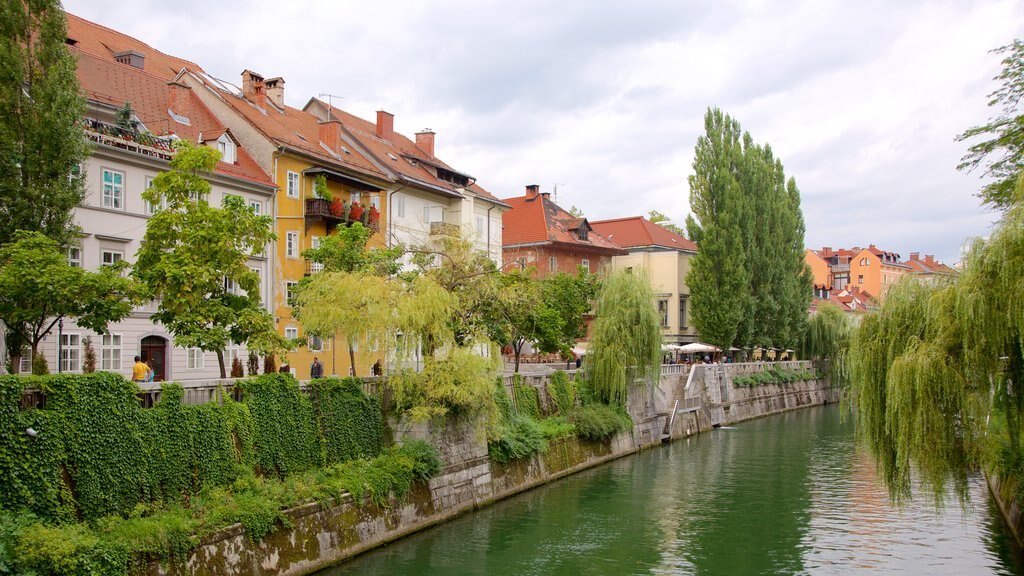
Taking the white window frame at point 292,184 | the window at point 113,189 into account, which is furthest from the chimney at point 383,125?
the window at point 113,189

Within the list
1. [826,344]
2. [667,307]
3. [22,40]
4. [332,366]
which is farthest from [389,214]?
[826,344]

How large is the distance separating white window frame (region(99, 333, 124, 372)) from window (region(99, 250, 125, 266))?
88.2 inches

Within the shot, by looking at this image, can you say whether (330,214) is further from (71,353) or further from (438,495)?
(438,495)

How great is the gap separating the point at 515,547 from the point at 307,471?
4.85 m

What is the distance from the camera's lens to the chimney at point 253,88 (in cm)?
3750

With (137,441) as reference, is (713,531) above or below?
below

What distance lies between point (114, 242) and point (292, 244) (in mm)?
7601

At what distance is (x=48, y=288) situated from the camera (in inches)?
655

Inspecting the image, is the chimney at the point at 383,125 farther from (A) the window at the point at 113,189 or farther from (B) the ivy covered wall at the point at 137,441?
(B) the ivy covered wall at the point at 137,441

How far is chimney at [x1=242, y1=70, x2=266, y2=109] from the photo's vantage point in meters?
37.5

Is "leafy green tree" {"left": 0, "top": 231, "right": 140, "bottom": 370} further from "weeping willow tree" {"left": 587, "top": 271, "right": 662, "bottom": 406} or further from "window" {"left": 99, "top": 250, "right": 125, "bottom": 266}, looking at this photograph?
"weeping willow tree" {"left": 587, "top": 271, "right": 662, "bottom": 406}

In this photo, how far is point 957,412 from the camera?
14141 millimetres

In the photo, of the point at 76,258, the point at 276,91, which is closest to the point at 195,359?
the point at 76,258

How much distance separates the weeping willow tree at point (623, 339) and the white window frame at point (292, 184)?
41.5 ft
